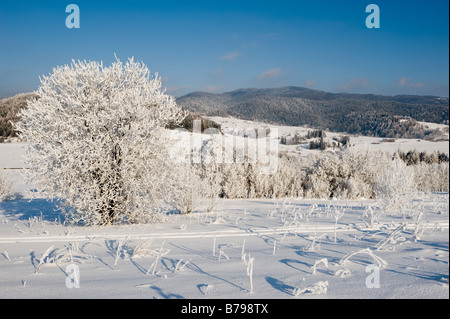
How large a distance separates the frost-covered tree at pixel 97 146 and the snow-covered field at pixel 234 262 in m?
0.90

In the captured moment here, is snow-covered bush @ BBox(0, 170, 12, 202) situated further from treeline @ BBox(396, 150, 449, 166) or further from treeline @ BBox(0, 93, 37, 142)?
treeline @ BBox(396, 150, 449, 166)

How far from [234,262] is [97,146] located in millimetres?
4416

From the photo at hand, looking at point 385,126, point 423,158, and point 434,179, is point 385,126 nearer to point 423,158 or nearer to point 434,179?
point 423,158

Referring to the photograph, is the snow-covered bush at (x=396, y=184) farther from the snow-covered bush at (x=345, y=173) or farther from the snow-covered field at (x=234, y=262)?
the snow-covered bush at (x=345, y=173)

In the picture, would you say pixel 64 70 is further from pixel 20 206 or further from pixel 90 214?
pixel 20 206

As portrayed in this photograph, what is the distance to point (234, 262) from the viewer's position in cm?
377

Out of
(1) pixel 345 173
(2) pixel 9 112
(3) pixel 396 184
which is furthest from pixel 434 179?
(2) pixel 9 112

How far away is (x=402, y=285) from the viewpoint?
2.80 metres

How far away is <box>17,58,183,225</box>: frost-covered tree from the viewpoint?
6.91m

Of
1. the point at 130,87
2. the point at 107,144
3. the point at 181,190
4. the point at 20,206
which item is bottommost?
the point at 20,206

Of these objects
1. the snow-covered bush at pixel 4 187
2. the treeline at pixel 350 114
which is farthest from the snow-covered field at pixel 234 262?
the treeline at pixel 350 114

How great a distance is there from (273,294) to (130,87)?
20.8ft
